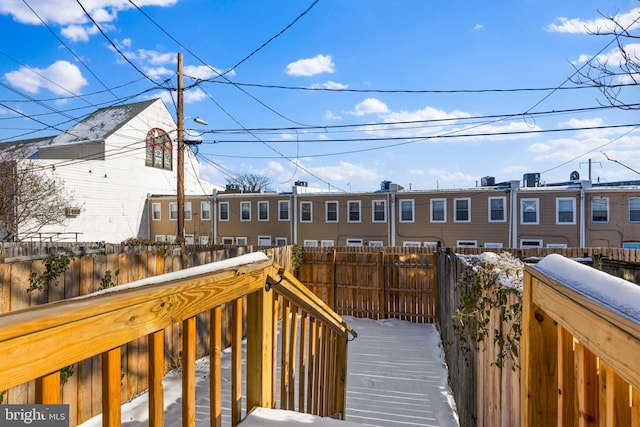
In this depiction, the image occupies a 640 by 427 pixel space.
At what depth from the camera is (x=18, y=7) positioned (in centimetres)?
754

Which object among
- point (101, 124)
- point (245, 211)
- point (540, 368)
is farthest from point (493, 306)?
point (101, 124)

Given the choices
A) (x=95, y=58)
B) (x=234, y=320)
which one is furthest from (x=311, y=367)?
(x=95, y=58)

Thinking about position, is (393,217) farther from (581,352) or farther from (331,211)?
(581,352)

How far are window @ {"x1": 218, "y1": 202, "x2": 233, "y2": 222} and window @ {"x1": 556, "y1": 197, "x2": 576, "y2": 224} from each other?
15.9 metres

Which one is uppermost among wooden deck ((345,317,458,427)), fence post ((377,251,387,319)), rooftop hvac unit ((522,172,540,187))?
rooftop hvac unit ((522,172,540,187))

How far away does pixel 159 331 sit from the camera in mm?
1002

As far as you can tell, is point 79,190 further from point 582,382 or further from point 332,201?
point 582,382

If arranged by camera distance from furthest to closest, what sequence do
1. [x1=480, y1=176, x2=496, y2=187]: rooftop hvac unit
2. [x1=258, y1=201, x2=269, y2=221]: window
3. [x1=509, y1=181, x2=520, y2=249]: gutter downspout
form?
[x1=258, y1=201, x2=269, y2=221]: window < [x1=480, y1=176, x2=496, y2=187]: rooftop hvac unit < [x1=509, y1=181, x2=520, y2=249]: gutter downspout

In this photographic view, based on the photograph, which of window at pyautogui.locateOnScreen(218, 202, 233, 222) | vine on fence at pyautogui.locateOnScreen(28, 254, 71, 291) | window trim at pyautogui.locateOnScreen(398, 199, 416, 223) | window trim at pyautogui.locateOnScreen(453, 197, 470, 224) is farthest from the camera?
window at pyautogui.locateOnScreen(218, 202, 233, 222)

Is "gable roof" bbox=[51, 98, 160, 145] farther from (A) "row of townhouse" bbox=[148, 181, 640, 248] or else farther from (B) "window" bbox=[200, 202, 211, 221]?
(B) "window" bbox=[200, 202, 211, 221]

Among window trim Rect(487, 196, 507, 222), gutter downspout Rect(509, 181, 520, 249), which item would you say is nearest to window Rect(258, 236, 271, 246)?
window trim Rect(487, 196, 507, 222)

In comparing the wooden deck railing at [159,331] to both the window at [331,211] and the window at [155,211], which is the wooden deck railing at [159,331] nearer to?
the window at [331,211]

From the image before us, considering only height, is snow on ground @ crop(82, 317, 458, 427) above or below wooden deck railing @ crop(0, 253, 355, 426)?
below

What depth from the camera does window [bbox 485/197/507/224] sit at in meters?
15.1
